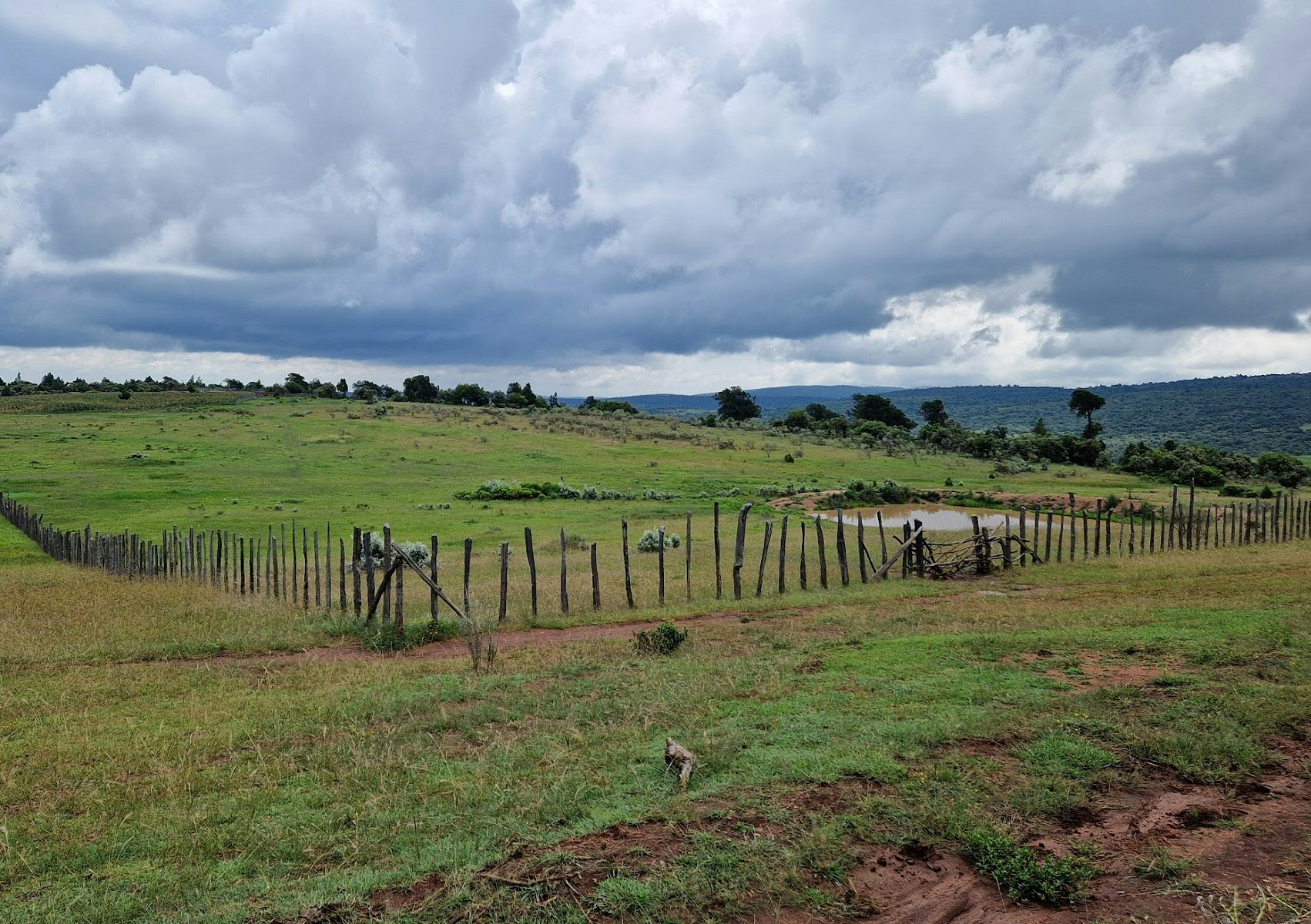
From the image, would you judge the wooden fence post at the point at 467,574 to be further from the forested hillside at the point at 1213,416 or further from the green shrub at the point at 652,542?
the forested hillside at the point at 1213,416

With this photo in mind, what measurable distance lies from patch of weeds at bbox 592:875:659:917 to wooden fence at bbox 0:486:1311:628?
9.00 metres

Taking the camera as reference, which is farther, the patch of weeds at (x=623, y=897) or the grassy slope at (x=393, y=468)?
the grassy slope at (x=393, y=468)

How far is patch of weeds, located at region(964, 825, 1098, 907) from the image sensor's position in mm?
5266

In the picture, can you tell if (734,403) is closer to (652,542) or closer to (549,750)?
(652,542)

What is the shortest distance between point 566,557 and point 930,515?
21446 mm

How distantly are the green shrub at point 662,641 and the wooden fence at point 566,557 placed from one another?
320 centimetres

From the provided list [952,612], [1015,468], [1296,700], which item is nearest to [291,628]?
[952,612]

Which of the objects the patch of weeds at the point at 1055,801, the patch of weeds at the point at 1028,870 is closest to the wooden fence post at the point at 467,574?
the patch of weeds at the point at 1055,801

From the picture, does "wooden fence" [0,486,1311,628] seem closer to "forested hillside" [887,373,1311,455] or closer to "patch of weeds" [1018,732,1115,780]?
"patch of weeds" [1018,732,1115,780]

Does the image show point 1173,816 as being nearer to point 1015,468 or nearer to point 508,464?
point 508,464

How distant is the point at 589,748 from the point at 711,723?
4.37ft

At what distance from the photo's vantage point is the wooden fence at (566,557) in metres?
16.6

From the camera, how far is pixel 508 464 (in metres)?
54.4

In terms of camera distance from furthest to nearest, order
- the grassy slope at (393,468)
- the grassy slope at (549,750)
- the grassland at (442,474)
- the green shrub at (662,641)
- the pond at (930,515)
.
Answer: the grassy slope at (393,468)
the pond at (930,515)
the grassland at (442,474)
the green shrub at (662,641)
the grassy slope at (549,750)
